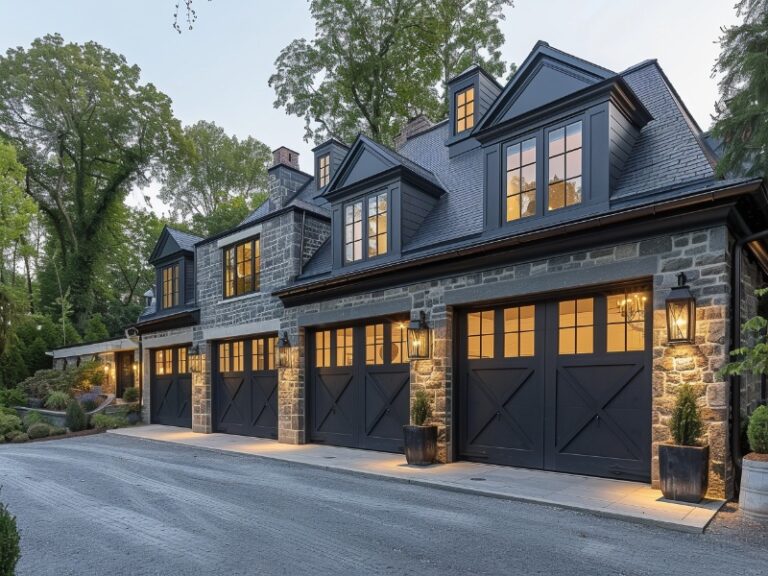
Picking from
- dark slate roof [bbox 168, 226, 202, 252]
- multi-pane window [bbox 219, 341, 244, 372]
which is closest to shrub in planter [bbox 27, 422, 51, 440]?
multi-pane window [bbox 219, 341, 244, 372]

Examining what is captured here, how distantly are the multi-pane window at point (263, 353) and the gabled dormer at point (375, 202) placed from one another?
341cm

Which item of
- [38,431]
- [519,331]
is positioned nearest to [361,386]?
[519,331]

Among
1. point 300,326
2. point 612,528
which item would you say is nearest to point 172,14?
point 612,528

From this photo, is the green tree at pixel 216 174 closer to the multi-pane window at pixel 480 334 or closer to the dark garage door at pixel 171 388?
the dark garage door at pixel 171 388

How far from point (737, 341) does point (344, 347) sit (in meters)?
7.53

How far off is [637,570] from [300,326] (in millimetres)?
8985

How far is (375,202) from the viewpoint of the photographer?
36.3 feet

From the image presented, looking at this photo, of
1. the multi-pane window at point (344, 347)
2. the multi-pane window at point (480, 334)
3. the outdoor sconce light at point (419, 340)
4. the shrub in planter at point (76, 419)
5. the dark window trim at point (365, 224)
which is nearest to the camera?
the multi-pane window at point (480, 334)

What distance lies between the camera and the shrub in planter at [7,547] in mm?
3018

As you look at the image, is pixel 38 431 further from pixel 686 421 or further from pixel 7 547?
pixel 686 421

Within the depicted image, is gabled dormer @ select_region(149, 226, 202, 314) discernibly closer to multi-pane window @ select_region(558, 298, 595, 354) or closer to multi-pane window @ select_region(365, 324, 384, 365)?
multi-pane window @ select_region(365, 324, 384, 365)

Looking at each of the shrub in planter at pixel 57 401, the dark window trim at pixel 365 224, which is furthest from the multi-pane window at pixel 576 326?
the shrub in planter at pixel 57 401

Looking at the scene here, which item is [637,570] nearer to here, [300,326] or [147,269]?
[300,326]

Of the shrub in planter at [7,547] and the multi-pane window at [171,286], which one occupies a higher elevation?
the multi-pane window at [171,286]
